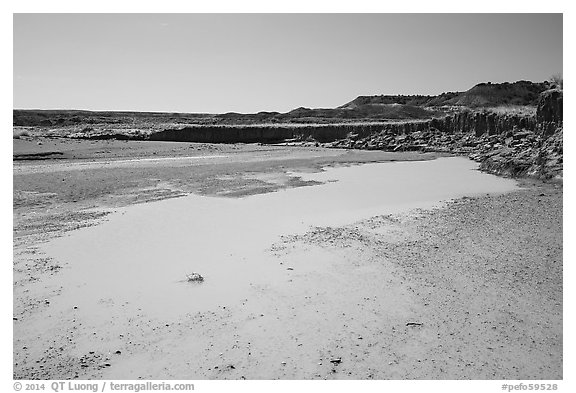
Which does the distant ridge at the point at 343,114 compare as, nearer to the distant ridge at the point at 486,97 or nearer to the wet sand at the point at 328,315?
the distant ridge at the point at 486,97

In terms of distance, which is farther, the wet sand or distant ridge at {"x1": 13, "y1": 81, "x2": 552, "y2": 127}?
distant ridge at {"x1": 13, "y1": 81, "x2": 552, "y2": 127}

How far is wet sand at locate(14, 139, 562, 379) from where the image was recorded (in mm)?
4098

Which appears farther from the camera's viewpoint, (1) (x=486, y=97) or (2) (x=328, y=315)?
(1) (x=486, y=97)

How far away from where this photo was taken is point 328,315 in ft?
16.4

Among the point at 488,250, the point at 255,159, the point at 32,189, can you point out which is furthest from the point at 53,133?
the point at 488,250

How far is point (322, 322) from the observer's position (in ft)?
15.9

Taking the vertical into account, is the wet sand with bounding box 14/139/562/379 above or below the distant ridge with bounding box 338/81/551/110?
below

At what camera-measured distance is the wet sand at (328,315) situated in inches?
161

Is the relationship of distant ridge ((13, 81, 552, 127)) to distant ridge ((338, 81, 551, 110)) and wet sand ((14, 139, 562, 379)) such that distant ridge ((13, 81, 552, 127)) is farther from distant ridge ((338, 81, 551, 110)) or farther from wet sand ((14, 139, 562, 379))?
wet sand ((14, 139, 562, 379))

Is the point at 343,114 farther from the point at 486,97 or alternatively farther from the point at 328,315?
the point at 328,315

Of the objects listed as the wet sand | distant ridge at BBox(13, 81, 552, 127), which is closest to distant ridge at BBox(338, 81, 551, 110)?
distant ridge at BBox(13, 81, 552, 127)

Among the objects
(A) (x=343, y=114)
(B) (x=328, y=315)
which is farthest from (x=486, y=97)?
(B) (x=328, y=315)

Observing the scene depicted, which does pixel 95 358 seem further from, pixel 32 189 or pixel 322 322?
pixel 32 189
